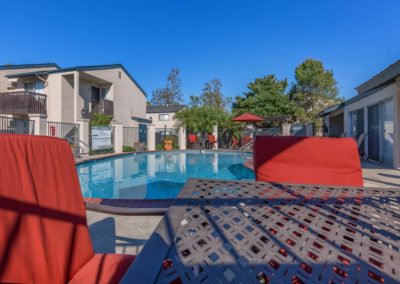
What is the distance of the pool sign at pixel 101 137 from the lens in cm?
1299

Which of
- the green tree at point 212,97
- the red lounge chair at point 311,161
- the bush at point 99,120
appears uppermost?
the green tree at point 212,97

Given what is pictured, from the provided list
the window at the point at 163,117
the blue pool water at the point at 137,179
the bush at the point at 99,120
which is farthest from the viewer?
the window at the point at 163,117

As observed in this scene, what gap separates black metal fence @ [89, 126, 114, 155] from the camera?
1294cm

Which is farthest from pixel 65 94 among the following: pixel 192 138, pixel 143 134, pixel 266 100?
pixel 266 100

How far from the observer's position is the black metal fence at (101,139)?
12.9 metres

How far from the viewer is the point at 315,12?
12.4m

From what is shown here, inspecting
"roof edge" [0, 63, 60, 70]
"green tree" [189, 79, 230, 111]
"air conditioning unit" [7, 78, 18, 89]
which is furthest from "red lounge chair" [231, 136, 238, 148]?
"green tree" [189, 79, 230, 111]

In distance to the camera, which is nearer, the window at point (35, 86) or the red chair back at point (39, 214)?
the red chair back at point (39, 214)

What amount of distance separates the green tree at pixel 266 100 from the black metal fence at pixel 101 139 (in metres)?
12.1

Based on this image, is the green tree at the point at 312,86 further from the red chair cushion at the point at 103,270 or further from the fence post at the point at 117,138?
the red chair cushion at the point at 103,270

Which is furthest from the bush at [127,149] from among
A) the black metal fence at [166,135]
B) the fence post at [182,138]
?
the fence post at [182,138]

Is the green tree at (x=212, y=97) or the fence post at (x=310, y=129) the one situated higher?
the green tree at (x=212, y=97)

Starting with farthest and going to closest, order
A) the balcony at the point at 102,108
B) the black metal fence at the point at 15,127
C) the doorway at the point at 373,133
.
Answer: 1. the balcony at the point at 102,108
2. the black metal fence at the point at 15,127
3. the doorway at the point at 373,133

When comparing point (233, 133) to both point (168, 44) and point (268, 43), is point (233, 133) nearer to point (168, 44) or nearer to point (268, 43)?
point (268, 43)
